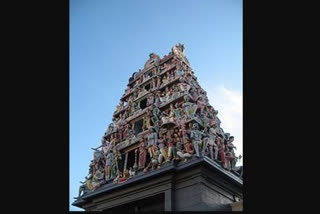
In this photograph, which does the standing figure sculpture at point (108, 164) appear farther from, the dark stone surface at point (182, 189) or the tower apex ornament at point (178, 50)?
the tower apex ornament at point (178, 50)

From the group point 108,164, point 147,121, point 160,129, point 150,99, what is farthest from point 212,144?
point 108,164

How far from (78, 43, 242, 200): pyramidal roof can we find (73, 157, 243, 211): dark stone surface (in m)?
0.36

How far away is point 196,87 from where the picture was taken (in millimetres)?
18922

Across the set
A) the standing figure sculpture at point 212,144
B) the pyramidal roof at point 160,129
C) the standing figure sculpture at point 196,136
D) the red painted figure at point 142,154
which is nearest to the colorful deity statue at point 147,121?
the pyramidal roof at point 160,129

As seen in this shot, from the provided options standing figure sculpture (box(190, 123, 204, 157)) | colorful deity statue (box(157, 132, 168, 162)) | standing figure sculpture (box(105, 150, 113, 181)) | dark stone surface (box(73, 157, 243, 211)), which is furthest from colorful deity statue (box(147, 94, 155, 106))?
dark stone surface (box(73, 157, 243, 211))

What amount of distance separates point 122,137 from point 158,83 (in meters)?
3.28

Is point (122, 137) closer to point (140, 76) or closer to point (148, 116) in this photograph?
point (148, 116)

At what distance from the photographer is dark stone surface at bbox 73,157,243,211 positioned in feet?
47.1

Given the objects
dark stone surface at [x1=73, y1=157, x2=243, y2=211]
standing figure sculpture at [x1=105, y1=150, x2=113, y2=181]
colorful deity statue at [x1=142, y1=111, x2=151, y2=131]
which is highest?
colorful deity statue at [x1=142, y1=111, x2=151, y2=131]

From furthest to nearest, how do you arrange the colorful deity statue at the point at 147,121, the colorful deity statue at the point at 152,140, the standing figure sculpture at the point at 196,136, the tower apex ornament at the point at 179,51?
the tower apex ornament at the point at 179,51 < the colorful deity statue at the point at 147,121 < the colorful deity statue at the point at 152,140 < the standing figure sculpture at the point at 196,136

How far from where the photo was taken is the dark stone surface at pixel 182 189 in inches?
565

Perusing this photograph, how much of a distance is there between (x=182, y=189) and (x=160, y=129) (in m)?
3.22

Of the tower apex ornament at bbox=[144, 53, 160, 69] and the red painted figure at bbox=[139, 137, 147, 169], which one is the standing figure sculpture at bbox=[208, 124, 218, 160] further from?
the tower apex ornament at bbox=[144, 53, 160, 69]

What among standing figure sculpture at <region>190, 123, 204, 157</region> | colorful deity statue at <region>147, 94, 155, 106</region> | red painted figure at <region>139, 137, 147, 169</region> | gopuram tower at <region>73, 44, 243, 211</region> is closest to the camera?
gopuram tower at <region>73, 44, 243, 211</region>
